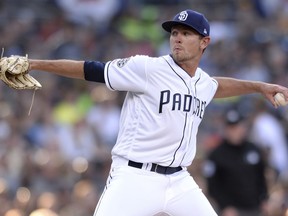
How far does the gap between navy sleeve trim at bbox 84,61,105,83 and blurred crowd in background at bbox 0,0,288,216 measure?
299 centimetres

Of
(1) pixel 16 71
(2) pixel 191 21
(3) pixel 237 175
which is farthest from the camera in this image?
(3) pixel 237 175

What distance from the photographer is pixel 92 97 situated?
45.5 ft

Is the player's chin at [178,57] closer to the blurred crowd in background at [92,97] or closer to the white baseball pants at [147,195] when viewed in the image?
the white baseball pants at [147,195]

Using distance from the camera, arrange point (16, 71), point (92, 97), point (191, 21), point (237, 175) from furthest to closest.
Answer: point (92, 97) < point (237, 175) < point (191, 21) < point (16, 71)

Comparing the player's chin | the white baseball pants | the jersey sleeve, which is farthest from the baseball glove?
the player's chin

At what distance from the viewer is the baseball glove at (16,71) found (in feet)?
22.3

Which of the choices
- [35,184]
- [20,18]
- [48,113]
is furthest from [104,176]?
[20,18]

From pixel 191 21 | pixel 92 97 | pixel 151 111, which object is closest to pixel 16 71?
pixel 151 111

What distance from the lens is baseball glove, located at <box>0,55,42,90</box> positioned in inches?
267

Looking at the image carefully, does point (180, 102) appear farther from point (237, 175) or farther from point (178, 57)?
point (237, 175)

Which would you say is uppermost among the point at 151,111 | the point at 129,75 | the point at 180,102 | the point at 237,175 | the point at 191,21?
the point at 191,21

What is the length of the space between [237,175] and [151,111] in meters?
3.65

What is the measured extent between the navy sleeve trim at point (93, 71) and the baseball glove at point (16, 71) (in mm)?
363

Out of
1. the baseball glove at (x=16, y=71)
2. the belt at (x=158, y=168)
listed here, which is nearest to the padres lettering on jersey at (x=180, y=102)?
the belt at (x=158, y=168)
